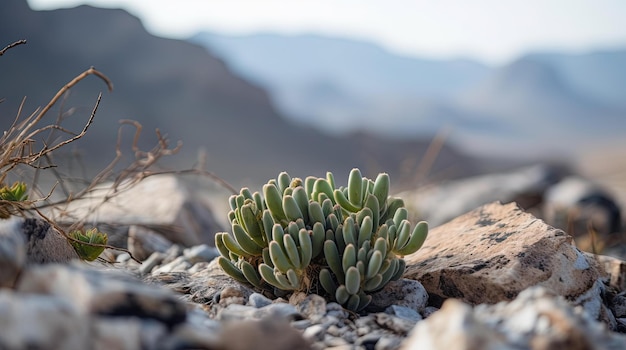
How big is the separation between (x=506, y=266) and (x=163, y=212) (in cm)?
367

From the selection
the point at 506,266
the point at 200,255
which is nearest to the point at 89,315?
the point at 506,266

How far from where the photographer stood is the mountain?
18781 mm

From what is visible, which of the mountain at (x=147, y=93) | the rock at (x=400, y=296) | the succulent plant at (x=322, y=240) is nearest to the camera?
the succulent plant at (x=322, y=240)

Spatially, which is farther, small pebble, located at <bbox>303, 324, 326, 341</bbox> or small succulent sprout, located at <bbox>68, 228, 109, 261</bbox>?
small succulent sprout, located at <bbox>68, 228, 109, 261</bbox>

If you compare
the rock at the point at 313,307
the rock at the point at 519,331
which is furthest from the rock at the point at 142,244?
the rock at the point at 519,331

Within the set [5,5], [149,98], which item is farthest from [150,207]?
[149,98]

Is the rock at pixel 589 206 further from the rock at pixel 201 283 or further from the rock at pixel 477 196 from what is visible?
the rock at pixel 201 283

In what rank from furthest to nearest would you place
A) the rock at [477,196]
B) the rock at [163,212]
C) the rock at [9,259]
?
the rock at [477,196]
the rock at [163,212]
the rock at [9,259]

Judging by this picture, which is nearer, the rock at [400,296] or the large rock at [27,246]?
the large rock at [27,246]

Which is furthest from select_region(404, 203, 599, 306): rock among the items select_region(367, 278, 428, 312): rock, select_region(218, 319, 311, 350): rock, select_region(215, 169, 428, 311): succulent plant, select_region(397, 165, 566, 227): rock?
select_region(397, 165, 566, 227): rock

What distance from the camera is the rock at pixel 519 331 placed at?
1.84 metres

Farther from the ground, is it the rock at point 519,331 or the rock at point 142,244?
the rock at point 519,331

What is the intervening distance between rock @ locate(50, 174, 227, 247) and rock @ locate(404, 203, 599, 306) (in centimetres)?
280

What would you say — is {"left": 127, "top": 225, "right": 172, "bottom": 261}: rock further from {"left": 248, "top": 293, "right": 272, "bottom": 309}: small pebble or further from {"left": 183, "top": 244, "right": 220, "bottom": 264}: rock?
{"left": 248, "top": 293, "right": 272, "bottom": 309}: small pebble
